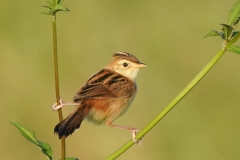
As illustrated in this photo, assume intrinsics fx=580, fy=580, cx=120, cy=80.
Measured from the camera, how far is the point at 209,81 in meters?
9.66

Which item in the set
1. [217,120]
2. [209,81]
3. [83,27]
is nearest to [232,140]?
[217,120]

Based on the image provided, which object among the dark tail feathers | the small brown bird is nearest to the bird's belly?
the small brown bird

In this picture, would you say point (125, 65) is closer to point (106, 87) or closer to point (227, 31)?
point (106, 87)

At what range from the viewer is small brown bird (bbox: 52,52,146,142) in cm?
402

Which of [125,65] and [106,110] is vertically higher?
[106,110]

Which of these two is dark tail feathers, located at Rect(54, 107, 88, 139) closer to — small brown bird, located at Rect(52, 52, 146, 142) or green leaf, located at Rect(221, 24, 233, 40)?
small brown bird, located at Rect(52, 52, 146, 142)

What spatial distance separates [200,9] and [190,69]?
80.1 inches

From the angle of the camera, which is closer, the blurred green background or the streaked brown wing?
the streaked brown wing

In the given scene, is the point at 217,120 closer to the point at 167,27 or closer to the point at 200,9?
the point at 167,27

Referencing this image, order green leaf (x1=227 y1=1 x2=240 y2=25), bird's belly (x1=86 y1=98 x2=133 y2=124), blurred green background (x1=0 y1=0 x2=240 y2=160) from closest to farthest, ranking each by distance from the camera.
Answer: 1. green leaf (x1=227 y1=1 x2=240 y2=25)
2. bird's belly (x1=86 y1=98 x2=133 y2=124)
3. blurred green background (x1=0 y1=0 x2=240 y2=160)

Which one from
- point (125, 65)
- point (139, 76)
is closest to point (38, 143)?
point (125, 65)

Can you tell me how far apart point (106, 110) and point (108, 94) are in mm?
127

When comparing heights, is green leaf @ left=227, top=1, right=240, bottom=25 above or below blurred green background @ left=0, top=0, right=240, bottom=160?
above

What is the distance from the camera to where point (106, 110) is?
422cm
